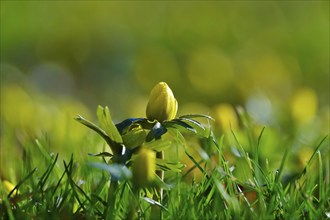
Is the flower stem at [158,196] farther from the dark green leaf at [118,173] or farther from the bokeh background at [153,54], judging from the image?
the bokeh background at [153,54]

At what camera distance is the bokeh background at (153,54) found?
4.82 meters

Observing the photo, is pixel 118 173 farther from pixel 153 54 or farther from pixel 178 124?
pixel 153 54

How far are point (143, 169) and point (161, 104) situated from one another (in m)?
0.18

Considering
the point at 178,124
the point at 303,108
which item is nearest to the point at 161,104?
the point at 178,124

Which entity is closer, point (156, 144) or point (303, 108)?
point (156, 144)

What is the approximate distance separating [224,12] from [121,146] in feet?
19.3

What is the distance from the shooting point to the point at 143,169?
4.47 ft

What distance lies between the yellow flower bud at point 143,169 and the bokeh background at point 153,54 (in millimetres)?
2019

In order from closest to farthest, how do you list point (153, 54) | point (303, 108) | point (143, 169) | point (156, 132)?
1. point (143, 169)
2. point (156, 132)
3. point (303, 108)
4. point (153, 54)

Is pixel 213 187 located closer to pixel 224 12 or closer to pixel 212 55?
pixel 212 55

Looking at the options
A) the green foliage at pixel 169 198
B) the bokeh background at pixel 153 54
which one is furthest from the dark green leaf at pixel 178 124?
the bokeh background at pixel 153 54

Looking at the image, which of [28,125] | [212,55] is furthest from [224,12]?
[28,125]

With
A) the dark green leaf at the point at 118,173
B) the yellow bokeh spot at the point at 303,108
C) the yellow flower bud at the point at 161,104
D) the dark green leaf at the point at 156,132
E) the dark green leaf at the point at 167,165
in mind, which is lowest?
the yellow bokeh spot at the point at 303,108

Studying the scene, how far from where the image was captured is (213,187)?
58.7 inches
